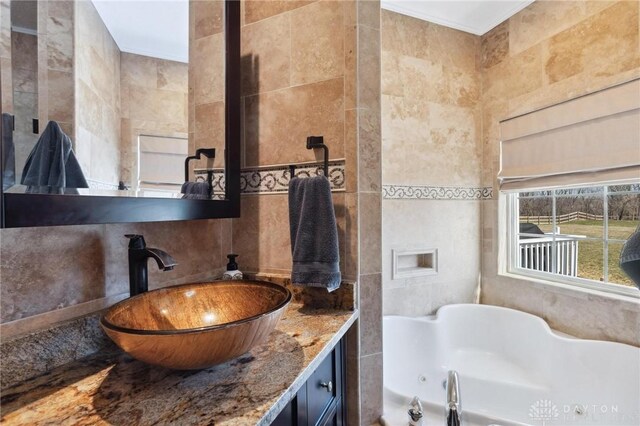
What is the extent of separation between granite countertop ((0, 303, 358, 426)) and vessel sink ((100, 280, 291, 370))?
0.06 m

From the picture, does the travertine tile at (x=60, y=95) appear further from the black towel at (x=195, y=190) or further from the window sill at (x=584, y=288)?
the window sill at (x=584, y=288)

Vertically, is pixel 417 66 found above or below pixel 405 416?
above

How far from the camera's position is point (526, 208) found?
2406mm

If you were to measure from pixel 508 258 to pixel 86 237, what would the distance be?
2.77 m

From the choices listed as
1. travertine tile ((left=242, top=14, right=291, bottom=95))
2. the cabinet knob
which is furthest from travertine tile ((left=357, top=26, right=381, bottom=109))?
the cabinet knob

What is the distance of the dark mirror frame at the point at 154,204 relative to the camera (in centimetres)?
59

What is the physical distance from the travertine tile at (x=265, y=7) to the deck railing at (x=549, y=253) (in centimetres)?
238

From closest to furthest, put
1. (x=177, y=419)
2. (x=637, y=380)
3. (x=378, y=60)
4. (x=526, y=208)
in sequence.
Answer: (x=177, y=419) → (x=378, y=60) → (x=637, y=380) → (x=526, y=208)

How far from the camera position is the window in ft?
6.12

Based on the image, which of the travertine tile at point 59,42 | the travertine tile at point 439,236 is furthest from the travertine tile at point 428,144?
the travertine tile at point 59,42

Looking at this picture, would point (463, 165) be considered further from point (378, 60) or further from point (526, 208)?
point (378, 60)

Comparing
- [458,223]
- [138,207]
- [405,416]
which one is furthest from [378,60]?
[458,223]

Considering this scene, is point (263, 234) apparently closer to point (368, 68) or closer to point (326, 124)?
point (326, 124)

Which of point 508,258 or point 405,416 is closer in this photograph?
point 405,416
